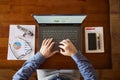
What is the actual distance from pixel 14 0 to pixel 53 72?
579 millimetres

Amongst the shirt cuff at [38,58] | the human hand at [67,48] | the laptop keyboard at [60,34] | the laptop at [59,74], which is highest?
the laptop keyboard at [60,34]

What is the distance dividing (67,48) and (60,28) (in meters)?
0.16

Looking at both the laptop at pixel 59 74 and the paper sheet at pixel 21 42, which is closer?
the laptop at pixel 59 74

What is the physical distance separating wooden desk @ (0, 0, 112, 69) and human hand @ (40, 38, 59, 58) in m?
0.06

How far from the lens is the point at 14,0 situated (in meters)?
1.64

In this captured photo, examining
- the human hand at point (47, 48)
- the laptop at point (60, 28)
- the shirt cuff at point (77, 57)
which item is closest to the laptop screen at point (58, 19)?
the laptop at point (60, 28)

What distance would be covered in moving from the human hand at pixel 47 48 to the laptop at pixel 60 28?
0.03 metres

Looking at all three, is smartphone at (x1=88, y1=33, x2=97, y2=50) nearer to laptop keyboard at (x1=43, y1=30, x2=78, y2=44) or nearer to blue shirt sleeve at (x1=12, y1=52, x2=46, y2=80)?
laptop keyboard at (x1=43, y1=30, x2=78, y2=44)

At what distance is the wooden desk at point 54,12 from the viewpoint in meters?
1.53

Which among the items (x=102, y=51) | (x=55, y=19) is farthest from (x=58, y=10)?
(x=102, y=51)

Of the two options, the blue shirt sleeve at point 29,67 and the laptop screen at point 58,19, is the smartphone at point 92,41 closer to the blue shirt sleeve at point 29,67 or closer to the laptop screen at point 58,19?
the laptop screen at point 58,19

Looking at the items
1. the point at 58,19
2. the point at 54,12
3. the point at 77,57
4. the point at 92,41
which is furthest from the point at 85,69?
the point at 54,12

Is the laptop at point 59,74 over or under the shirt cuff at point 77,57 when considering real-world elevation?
under

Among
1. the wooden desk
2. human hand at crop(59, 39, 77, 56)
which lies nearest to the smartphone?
the wooden desk
